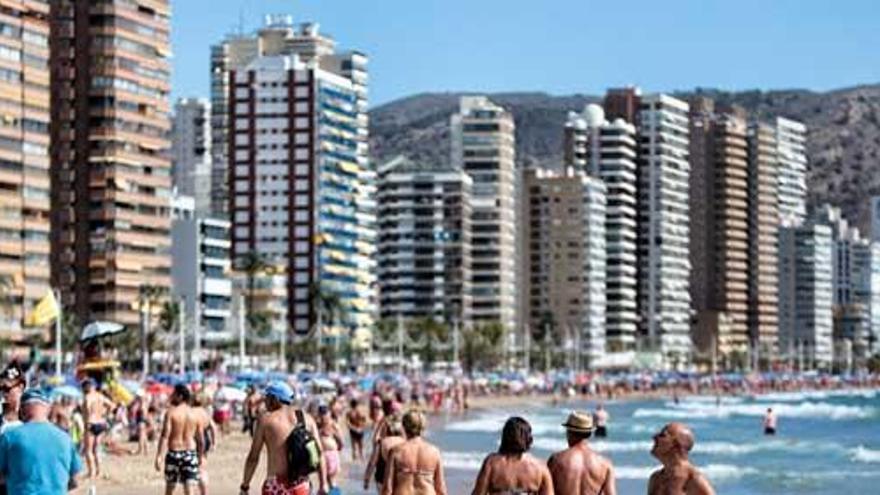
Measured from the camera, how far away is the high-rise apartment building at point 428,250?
620 feet

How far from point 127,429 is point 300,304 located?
113833 mm

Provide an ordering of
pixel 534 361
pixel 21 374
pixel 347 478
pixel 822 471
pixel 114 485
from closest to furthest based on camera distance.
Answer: pixel 21 374 < pixel 114 485 < pixel 347 478 < pixel 822 471 < pixel 534 361

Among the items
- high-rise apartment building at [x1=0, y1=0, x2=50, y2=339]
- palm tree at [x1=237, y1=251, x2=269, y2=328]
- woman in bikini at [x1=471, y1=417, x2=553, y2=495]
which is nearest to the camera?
woman in bikini at [x1=471, y1=417, x2=553, y2=495]

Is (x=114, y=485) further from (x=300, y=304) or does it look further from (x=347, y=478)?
(x=300, y=304)

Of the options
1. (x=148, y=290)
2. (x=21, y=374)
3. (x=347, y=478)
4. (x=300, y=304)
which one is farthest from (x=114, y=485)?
(x=300, y=304)

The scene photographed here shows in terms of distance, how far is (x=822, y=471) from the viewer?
47.7 meters

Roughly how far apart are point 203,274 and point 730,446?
82897 mm

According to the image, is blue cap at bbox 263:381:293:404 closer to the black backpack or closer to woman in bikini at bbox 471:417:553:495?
the black backpack

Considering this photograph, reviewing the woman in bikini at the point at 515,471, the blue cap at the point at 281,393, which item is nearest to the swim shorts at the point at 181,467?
the blue cap at the point at 281,393

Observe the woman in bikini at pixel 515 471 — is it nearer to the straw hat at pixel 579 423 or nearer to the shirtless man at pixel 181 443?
the straw hat at pixel 579 423

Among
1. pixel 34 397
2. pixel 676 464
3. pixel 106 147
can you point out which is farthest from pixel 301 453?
pixel 106 147

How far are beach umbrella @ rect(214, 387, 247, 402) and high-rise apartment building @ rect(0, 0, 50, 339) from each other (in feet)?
123

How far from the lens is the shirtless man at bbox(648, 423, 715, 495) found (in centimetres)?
1083

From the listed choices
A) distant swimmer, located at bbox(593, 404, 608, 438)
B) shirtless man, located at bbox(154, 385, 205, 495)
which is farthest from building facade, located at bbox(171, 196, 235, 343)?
shirtless man, located at bbox(154, 385, 205, 495)
